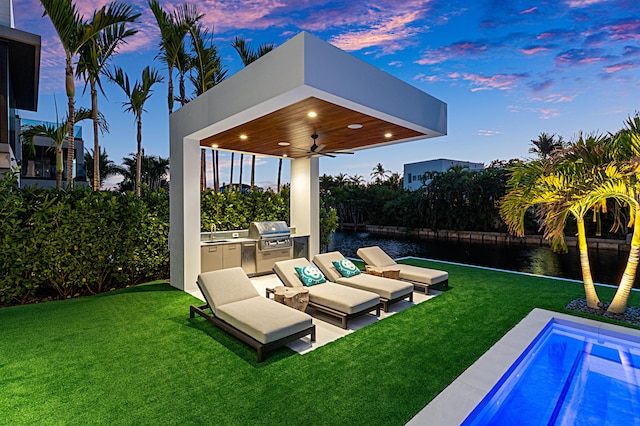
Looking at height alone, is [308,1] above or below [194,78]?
above

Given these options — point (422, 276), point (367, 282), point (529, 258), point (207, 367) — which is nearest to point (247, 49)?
point (367, 282)

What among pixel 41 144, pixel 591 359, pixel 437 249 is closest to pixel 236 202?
pixel 591 359

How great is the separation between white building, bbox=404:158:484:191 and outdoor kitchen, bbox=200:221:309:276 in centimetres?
3228

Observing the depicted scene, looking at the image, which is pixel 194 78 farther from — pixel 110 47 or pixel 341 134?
pixel 341 134

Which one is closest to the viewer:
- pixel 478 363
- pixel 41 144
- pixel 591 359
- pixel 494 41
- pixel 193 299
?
pixel 478 363

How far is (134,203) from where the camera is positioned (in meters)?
7.12

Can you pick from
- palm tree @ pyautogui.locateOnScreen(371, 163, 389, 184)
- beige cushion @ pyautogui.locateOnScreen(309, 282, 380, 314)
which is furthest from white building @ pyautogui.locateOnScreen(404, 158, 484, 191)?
beige cushion @ pyautogui.locateOnScreen(309, 282, 380, 314)

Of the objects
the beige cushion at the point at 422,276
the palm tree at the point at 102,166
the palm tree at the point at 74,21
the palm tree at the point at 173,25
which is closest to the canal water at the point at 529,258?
the beige cushion at the point at 422,276

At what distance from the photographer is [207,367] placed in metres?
3.59

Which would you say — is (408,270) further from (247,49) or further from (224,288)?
(247,49)

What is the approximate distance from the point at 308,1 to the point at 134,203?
26.0ft

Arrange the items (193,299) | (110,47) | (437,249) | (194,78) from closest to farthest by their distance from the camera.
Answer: (193,299) → (110,47) → (194,78) → (437,249)

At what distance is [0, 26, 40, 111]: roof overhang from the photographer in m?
7.84

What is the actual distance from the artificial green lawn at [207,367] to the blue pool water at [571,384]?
46 cm
